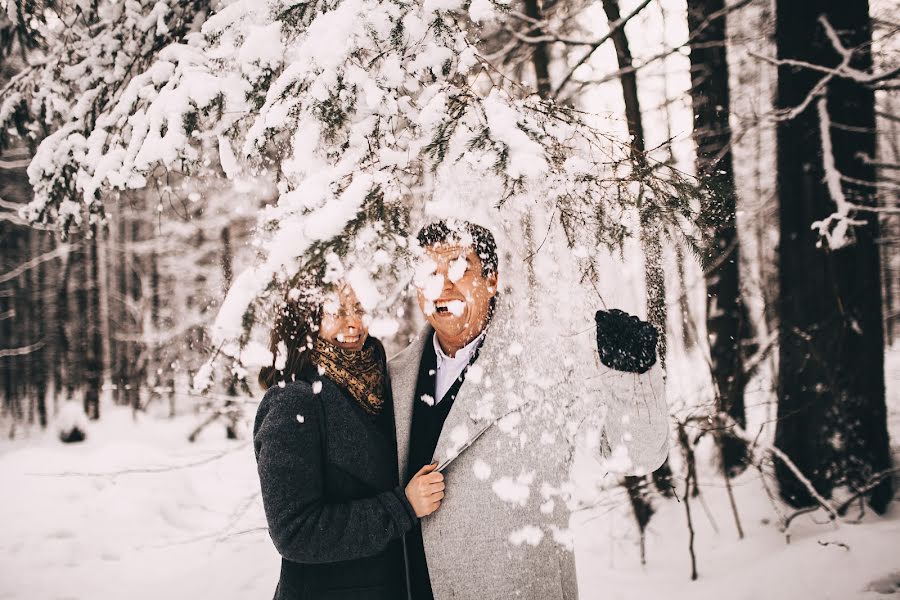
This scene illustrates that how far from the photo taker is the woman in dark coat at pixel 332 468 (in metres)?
1.67

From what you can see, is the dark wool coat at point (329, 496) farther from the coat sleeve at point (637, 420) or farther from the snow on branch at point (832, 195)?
the snow on branch at point (832, 195)

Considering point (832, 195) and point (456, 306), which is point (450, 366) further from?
point (832, 195)

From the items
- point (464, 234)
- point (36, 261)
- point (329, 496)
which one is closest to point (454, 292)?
point (464, 234)

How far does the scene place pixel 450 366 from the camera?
2.06 meters

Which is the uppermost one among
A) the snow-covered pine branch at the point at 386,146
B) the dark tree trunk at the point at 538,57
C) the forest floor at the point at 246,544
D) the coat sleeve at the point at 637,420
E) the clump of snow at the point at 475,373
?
the dark tree trunk at the point at 538,57

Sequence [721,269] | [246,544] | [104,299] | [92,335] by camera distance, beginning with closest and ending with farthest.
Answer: [721,269] → [246,544] → [92,335] → [104,299]

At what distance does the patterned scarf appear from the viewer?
1870mm

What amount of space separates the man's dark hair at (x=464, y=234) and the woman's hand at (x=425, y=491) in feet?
2.49

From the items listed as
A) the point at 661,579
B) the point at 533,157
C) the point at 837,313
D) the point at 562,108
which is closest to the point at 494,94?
the point at 562,108


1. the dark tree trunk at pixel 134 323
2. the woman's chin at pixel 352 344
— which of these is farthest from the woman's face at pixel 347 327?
the dark tree trunk at pixel 134 323

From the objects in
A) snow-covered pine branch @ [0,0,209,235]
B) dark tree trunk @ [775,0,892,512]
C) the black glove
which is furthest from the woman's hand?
dark tree trunk @ [775,0,892,512]

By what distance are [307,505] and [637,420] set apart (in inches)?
44.3

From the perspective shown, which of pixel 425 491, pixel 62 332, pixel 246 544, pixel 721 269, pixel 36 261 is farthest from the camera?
pixel 62 332

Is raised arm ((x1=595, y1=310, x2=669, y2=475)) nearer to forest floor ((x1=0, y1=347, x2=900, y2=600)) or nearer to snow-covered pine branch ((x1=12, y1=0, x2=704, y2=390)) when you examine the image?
snow-covered pine branch ((x1=12, y1=0, x2=704, y2=390))
